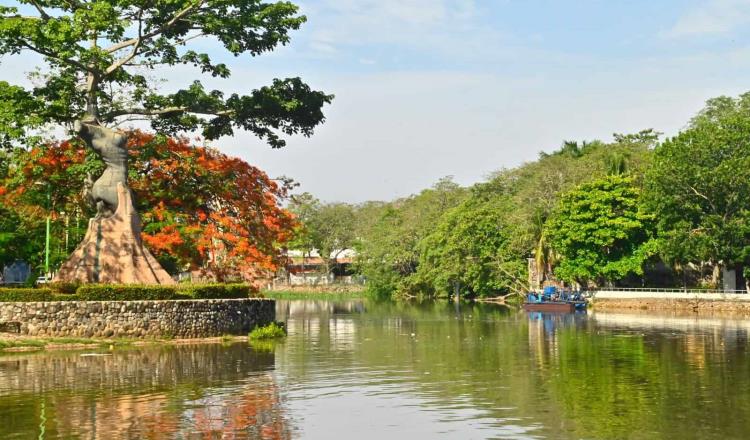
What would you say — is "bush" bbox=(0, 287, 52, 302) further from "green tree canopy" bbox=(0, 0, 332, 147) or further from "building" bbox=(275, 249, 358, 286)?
"building" bbox=(275, 249, 358, 286)

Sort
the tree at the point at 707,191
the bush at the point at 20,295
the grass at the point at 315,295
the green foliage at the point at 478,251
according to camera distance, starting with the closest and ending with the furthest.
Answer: the bush at the point at 20,295, the tree at the point at 707,191, the green foliage at the point at 478,251, the grass at the point at 315,295

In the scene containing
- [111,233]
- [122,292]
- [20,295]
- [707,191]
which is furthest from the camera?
[707,191]

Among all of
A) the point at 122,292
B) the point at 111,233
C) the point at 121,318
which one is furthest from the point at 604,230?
the point at 121,318

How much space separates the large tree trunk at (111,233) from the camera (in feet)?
120

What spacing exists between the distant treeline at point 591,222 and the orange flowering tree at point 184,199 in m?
4.25

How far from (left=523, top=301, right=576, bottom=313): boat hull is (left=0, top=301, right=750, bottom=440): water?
2771cm

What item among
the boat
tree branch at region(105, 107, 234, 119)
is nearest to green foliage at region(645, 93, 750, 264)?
the boat

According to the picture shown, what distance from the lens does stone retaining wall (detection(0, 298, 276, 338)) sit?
111ft

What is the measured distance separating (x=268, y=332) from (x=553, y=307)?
34.2 meters

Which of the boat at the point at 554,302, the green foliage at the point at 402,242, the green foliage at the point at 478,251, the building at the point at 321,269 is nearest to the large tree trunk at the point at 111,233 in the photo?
the boat at the point at 554,302

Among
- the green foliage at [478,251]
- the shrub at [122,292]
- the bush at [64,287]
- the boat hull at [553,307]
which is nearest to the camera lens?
the shrub at [122,292]

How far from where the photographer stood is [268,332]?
127ft

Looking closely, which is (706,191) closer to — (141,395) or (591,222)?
(591,222)

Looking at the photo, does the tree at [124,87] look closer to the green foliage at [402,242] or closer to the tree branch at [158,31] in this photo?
the tree branch at [158,31]
